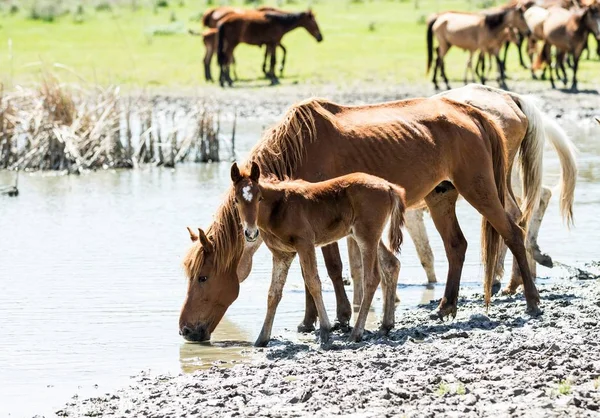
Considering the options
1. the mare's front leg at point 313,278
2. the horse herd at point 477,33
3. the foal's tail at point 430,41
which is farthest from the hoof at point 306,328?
the foal's tail at point 430,41

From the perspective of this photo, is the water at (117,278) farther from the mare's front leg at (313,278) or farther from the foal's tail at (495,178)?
the foal's tail at (495,178)

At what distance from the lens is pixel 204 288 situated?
8.59 meters

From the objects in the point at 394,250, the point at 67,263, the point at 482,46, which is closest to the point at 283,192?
the point at 394,250

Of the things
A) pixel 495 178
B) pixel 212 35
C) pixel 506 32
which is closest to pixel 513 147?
pixel 495 178

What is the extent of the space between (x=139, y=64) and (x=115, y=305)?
21.4m

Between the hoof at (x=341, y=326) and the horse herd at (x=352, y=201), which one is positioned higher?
the horse herd at (x=352, y=201)

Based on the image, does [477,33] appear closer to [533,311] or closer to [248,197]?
[533,311]

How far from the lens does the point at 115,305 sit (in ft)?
33.4

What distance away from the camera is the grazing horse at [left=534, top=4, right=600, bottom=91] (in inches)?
1112

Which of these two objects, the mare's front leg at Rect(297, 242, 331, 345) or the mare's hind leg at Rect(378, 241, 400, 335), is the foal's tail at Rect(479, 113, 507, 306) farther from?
the mare's front leg at Rect(297, 242, 331, 345)

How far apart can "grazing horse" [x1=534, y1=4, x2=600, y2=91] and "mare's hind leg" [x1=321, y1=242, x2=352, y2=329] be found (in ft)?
64.0

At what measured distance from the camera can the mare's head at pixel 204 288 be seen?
8.54 meters

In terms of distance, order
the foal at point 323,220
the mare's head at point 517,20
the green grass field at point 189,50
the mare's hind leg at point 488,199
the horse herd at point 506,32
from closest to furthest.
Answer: the foal at point 323,220
the mare's hind leg at point 488,199
the horse herd at point 506,32
the green grass field at point 189,50
the mare's head at point 517,20

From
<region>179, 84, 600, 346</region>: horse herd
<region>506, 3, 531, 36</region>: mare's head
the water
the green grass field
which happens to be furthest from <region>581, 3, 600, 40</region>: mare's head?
<region>179, 84, 600, 346</region>: horse herd
